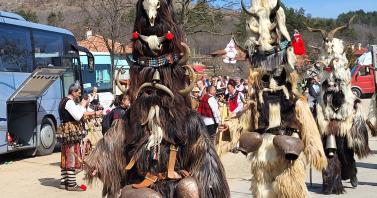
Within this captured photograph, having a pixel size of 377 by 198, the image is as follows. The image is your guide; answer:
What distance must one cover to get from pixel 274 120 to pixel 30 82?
955 centimetres

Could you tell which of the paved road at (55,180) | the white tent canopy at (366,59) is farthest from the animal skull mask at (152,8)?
the white tent canopy at (366,59)

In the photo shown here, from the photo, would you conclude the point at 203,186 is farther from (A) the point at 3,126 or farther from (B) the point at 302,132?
(A) the point at 3,126

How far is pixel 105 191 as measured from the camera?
4.09 m

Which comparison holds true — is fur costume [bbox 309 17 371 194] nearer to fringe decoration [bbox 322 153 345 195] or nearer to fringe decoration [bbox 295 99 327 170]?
fringe decoration [bbox 322 153 345 195]

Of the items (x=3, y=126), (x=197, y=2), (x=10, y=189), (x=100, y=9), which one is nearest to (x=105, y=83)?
(x=100, y=9)

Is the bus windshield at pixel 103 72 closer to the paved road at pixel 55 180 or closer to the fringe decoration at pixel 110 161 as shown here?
the paved road at pixel 55 180

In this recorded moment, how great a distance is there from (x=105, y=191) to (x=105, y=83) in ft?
87.8

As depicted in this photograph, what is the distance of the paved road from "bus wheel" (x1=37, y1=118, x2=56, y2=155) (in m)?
0.64

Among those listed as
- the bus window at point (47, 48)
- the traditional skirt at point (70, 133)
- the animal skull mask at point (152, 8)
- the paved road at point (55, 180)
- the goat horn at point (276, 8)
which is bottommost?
the paved road at point (55, 180)

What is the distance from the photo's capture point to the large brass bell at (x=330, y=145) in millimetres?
8758

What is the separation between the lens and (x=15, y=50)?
13906mm

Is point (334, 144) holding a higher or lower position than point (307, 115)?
lower

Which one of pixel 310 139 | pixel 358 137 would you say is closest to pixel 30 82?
pixel 358 137

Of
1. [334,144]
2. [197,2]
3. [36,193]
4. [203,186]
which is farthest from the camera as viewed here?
[197,2]
